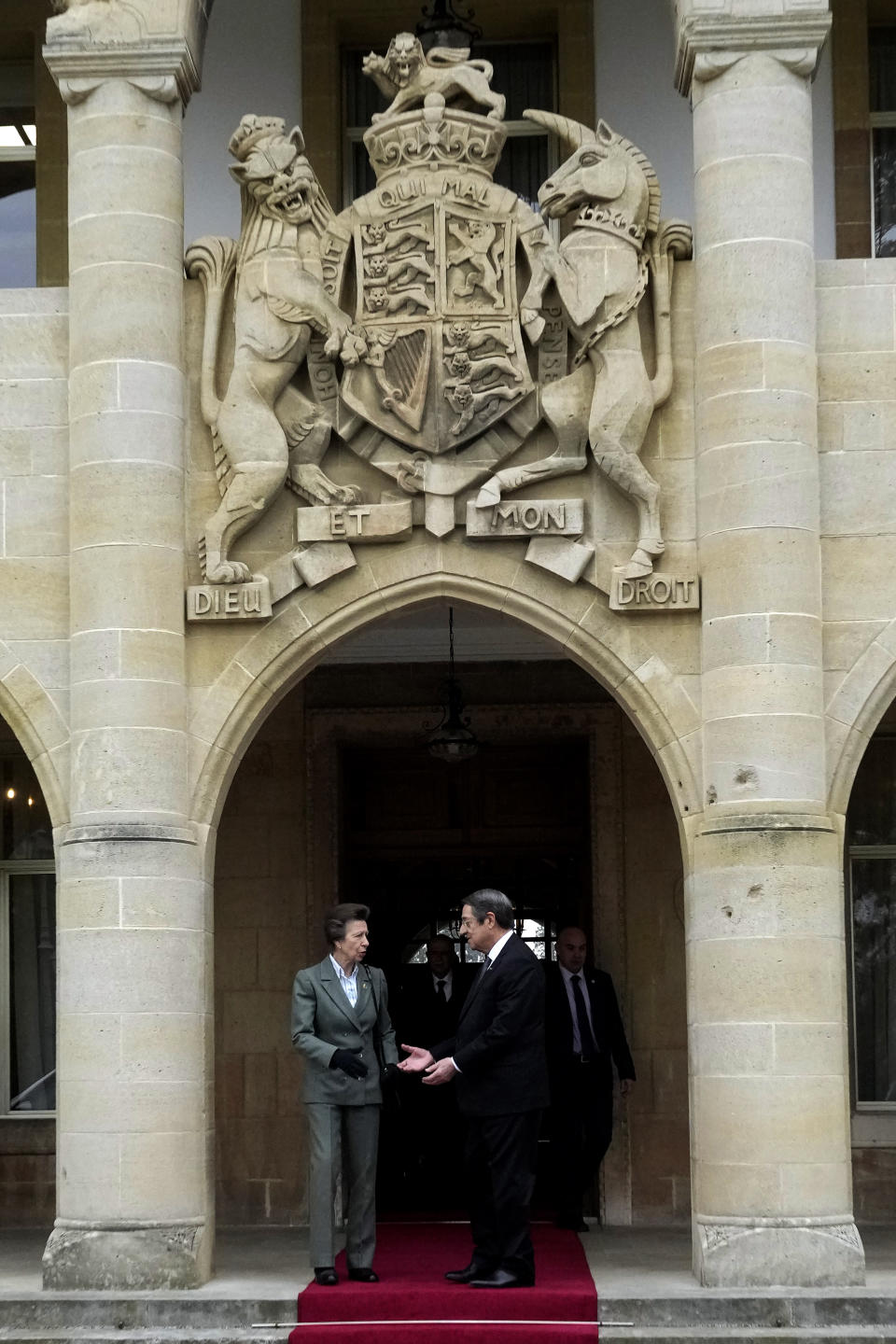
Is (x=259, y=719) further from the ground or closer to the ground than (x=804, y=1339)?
further from the ground

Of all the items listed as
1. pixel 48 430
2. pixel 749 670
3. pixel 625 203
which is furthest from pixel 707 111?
pixel 48 430

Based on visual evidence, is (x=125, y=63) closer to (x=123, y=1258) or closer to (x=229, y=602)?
(x=229, y=602)

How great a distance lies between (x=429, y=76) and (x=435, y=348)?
4.66 ft

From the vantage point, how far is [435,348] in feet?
37.0

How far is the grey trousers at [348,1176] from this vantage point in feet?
34.6

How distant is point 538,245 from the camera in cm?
1135

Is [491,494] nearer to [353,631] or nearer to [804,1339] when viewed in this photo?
[353,631]

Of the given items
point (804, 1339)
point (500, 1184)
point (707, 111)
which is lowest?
point (804, 1339)

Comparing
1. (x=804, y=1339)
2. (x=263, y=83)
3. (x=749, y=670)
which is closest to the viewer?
(x=804, y=1339)

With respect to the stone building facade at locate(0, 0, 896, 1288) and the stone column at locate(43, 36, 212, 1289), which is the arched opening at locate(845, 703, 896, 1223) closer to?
the stone building facade at locate(0, 0, 896, 1288)

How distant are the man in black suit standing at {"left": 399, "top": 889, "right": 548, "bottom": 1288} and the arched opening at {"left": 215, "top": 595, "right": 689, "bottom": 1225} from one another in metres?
3.14

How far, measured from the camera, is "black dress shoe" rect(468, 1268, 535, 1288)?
406 inches

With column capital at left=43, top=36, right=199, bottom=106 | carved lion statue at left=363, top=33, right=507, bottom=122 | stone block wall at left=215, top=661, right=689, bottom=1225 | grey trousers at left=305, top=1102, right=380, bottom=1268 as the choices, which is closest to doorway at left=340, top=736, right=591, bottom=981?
stone block wall at left=215, top=661, right=689, bottom=1225

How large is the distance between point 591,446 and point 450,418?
72cm
